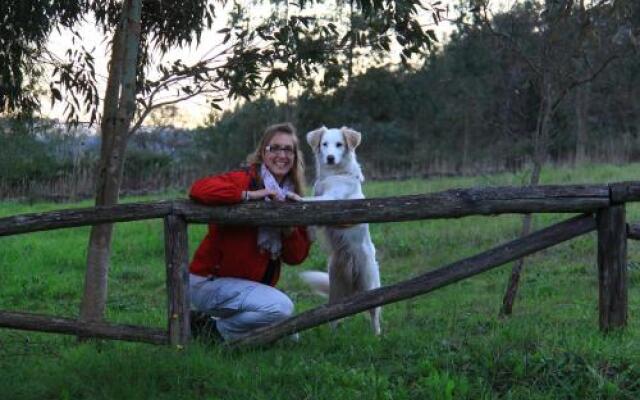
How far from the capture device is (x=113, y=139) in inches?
246

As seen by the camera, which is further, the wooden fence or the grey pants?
the grey pants

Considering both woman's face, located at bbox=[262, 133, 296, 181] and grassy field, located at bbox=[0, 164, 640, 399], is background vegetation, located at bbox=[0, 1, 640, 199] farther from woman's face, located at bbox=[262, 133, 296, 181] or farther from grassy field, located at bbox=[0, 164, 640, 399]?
woman's face, located at bbox=[262, 133, 296, 181]

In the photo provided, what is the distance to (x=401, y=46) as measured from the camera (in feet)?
21.6

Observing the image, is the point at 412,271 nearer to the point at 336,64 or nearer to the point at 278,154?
the point at 336,64

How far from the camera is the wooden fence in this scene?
495 cm

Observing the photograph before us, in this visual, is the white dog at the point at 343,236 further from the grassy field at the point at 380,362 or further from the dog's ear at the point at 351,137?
the grassy field at the point at 380,362

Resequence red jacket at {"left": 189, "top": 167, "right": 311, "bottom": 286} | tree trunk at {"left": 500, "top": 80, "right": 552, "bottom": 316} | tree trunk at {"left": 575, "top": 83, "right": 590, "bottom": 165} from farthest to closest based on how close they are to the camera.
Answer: tree trunk at {"left": 575, "top": 83, "right": 590, "bottom": 165} < tree trunk at {"left": 500, "top": 80, "right": 552, "bottom": 316} < red jacket at {"left": 189, "top": 167, "right": 311, "bottom": 286}

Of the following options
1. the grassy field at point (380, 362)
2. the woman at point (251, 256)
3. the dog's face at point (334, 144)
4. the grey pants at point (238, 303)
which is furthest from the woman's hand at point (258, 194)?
the dog's face at point (334, 144)

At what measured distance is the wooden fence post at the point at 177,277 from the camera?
5.14 metres

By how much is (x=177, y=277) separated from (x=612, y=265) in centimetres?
290

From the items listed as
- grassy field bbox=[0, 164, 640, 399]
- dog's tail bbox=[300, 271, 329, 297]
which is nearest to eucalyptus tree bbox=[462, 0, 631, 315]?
grassy field bbox=[0, 164, 640, 399]

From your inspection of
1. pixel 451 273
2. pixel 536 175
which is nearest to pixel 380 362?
pixel 451 273

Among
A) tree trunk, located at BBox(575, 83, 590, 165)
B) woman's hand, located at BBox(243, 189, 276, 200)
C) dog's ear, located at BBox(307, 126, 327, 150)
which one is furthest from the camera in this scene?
tree trunk, located at BBox(575, 83, 590, 165)

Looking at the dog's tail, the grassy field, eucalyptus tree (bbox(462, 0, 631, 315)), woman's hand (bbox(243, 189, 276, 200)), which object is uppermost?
eucalyptus tree (bbox(462, 0, 631, 315))
